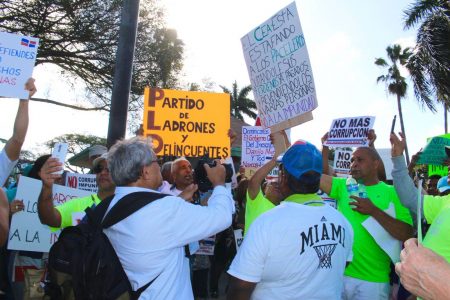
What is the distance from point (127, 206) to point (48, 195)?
3.93 ft

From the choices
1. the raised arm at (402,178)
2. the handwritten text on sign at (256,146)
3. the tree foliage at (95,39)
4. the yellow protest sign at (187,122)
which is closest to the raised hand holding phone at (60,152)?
the raised arm at (402,178)

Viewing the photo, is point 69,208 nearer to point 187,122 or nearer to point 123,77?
point 123,77

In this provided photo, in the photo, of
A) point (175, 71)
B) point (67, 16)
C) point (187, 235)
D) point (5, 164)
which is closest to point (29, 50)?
point (5, 164)

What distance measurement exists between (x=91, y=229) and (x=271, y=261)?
1.03 m

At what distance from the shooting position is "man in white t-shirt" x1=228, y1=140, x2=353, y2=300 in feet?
7.83

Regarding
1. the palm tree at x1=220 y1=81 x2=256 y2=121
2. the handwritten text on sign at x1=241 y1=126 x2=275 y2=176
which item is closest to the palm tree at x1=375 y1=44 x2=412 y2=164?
the palm tree at x1=220 y1=81 x2=256 y2=121

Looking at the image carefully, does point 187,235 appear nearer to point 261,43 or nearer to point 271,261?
point 271,261

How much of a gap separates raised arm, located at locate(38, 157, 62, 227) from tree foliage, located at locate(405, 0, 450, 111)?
57.2 ft

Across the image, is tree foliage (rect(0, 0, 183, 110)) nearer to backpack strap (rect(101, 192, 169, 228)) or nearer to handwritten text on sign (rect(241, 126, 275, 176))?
handwritten text on sign (rect(241, 126, 275, 176))

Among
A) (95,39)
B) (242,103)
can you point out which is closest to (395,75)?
(242,103)

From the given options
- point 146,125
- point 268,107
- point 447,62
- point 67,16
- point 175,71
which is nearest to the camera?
point 268,107

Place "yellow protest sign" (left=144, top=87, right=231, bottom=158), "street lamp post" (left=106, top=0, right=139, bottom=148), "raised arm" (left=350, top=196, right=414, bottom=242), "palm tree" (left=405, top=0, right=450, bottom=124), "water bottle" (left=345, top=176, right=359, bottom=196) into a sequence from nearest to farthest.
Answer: "raised arm" (left=350, top=196, right=414, bottom=242) → "water bottle" (left=345, top=176, right=359, bottom=196) → "street lamp post" (left=106, top=0, right=139, bottom=148) → "yellow protest sign" (left=144, top=87, right=231, bottom=158) → "palm tree" (left=405, top=0, right=450, bottom=124)

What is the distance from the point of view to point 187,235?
8.03 feet

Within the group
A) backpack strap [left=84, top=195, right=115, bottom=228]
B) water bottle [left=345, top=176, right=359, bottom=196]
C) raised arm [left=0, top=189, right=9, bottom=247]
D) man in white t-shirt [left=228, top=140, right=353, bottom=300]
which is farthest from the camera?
water bottle [left=345, top=176, right=359, bottom=196]
